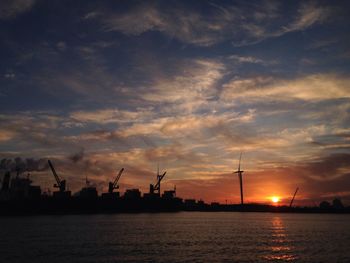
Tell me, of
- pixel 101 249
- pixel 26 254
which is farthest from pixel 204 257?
pixel 26 254

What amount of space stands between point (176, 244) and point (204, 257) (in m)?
23.4

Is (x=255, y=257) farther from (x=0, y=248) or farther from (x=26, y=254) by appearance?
(x=0, y=248)

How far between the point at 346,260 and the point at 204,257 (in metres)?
28.1

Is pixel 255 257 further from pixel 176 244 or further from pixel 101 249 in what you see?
pixel 101 249

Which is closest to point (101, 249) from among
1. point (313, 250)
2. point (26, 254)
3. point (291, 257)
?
point (26, 254)

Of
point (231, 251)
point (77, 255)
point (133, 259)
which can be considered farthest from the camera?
point (231, 251)

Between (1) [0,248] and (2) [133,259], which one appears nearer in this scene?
(2) [133,259]

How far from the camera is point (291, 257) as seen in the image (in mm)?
77312

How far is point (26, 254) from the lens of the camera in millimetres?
77188

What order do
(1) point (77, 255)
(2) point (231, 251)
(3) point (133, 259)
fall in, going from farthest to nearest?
(2) point (231, 251) < (1) point (77, 255) < (3) point (133, 259)

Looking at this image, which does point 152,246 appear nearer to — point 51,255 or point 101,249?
point 101,249

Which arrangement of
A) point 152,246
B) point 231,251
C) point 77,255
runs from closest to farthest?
1. point 77,255
2. point 231,251
3. point 152,246

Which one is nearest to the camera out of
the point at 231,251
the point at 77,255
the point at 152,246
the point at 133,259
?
the point at 133,259

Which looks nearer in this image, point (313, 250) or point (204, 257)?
point (204, 257)
